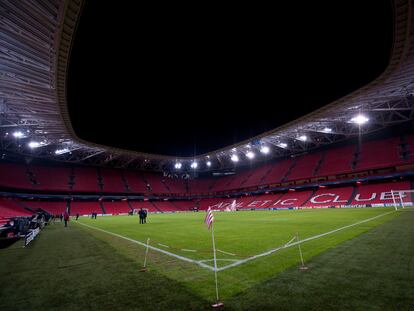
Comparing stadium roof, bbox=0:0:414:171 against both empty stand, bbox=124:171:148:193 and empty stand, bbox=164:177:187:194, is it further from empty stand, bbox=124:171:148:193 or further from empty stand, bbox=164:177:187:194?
empty stand, bbox=164:177:187:194

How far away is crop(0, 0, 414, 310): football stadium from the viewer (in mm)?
4324

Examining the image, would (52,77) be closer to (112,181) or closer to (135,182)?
(112,181)

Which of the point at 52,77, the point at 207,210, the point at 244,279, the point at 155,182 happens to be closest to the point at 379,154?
the point at 207,210

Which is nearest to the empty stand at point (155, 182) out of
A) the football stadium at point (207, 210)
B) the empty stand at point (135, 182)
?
the empty stand at point (135, 182)

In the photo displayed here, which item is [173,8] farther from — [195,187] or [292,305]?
[195,187]

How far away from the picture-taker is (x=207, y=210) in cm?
1543

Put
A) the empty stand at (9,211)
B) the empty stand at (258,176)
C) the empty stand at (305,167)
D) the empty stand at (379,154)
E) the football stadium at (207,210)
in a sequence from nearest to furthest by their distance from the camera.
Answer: the football stadium at (207,210) → the empty stand at (9,211) → the empty stand at (379,154) → the empty stand at (305,167) → the empty stand at (258,176)

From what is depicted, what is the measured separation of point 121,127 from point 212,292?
31.8 meters

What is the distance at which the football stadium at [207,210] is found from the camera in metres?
4.32

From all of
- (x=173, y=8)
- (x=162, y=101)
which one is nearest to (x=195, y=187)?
(x=162, y=101)

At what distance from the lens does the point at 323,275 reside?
482 centimetres

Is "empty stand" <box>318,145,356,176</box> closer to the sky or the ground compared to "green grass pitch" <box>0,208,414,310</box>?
closer to the sky

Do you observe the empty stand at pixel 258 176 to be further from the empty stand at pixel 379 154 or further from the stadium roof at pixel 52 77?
the empty stand at pixel 379 154

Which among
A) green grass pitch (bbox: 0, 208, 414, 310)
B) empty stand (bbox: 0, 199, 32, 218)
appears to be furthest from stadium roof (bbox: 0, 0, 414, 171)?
green grass pitch (bbox: 0, 208, 414, 310)
